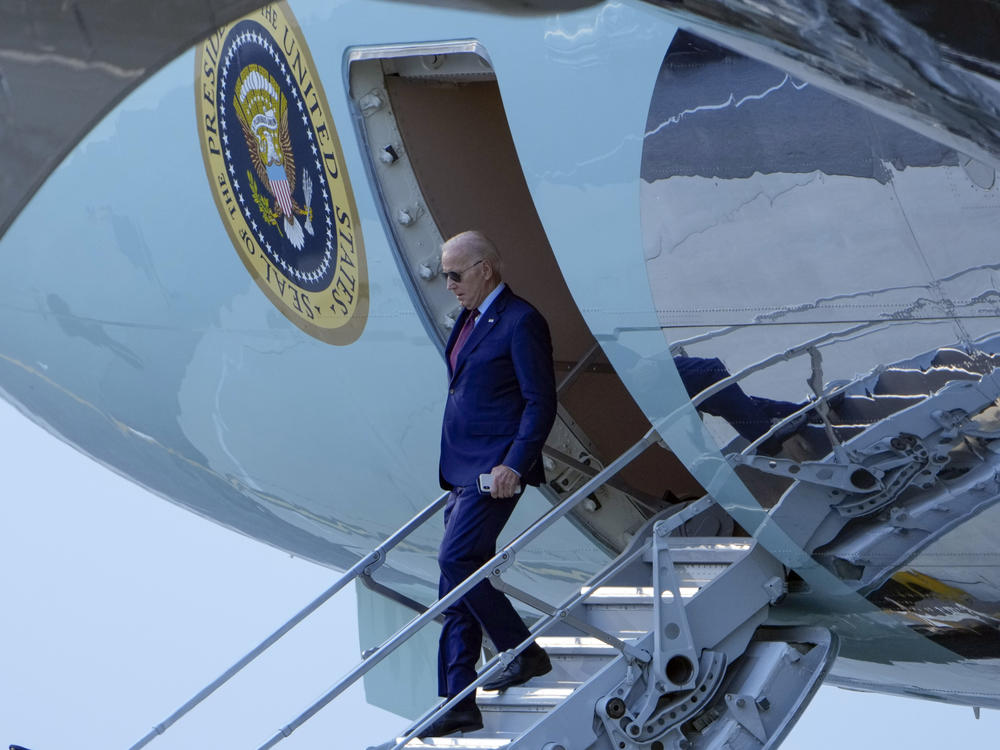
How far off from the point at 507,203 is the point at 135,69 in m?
4.28

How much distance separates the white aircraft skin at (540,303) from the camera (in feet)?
10.7

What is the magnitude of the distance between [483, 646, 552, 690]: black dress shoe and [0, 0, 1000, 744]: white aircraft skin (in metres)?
0.73

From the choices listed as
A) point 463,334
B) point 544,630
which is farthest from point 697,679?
point 463,334

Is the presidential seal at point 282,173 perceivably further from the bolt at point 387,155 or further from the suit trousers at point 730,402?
the suit trousers at point 730,402

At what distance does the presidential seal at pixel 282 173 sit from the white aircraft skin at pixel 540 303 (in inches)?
1.5

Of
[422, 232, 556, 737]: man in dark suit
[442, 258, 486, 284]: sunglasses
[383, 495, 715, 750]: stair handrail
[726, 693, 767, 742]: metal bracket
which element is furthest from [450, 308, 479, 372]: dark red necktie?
[726, 693, 767, 742]: metal bracket

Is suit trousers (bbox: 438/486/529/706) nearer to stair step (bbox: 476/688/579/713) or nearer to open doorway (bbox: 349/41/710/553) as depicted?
stair step (bbox: 476/688/579/713)

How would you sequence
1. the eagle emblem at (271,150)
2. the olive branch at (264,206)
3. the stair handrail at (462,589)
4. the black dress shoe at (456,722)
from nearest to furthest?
1. the stair handrail at (462,589)
2. the black dress shoe at (456,722)
3. the eagle emblem at (271,150)
4. the olive branch at (264,206)

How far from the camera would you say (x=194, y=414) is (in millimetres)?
5676

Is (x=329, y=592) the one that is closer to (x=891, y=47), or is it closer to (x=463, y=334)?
(x=463, y=334)

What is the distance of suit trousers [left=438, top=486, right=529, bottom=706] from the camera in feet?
12.8

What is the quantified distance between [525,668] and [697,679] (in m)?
0.50

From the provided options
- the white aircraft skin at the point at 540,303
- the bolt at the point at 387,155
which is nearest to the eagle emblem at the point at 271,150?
the white aircraft skin at the point at 540,303

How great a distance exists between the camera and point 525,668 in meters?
4.05
